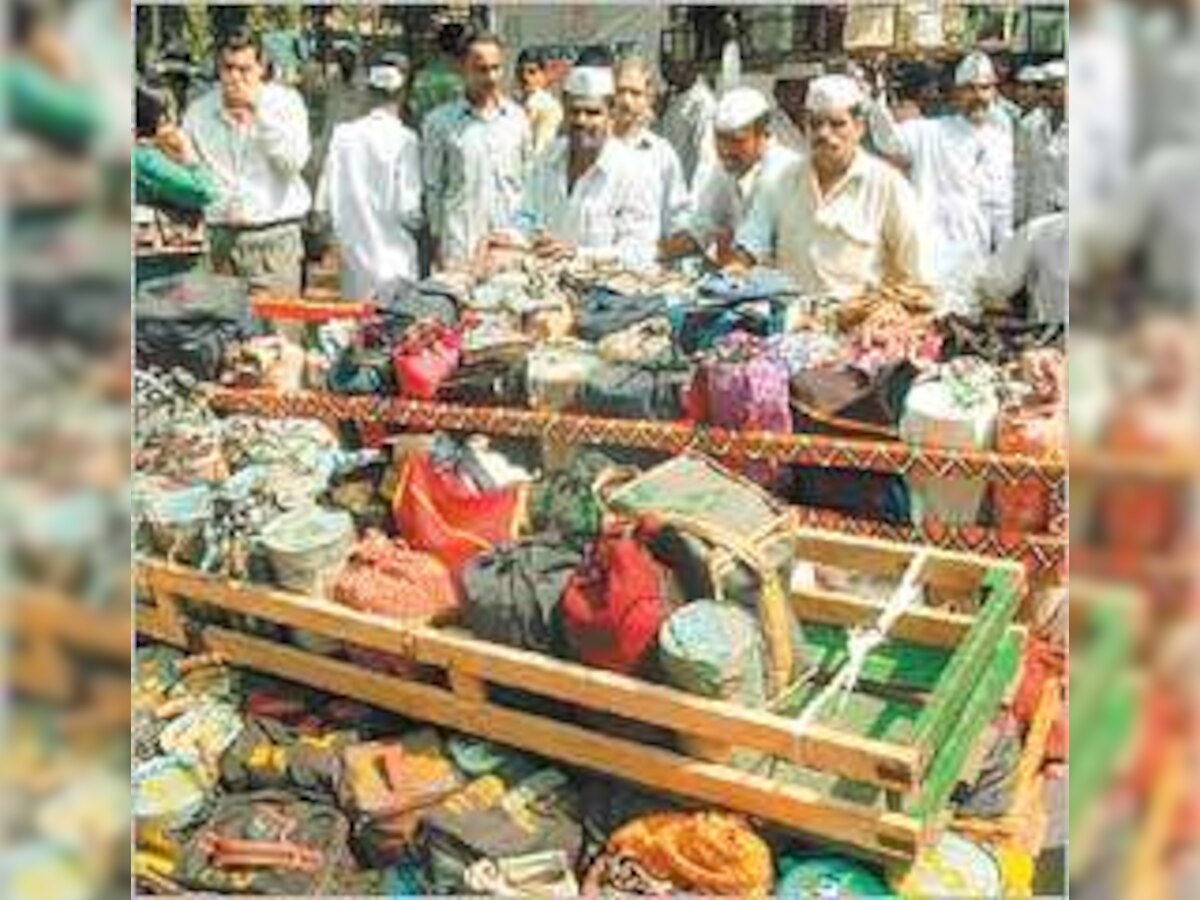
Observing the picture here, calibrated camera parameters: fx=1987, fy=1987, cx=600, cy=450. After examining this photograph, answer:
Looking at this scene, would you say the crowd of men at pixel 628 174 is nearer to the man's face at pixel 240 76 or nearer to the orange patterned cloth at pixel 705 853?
the man's face at pixel 240 76

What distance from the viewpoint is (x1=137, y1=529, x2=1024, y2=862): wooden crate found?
6.05ft

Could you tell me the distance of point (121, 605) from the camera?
1826 millimetres

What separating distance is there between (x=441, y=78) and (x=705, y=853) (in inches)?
32.3

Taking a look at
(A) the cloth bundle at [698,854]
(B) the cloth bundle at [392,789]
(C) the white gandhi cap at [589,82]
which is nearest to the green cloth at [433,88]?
(C) the white gandhi cap at [589,82]

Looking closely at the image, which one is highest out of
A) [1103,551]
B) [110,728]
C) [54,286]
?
[54,286]

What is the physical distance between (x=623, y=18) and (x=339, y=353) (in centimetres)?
48

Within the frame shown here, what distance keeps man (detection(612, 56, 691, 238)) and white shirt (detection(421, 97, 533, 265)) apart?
104 mm

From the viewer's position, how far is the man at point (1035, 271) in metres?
1.86

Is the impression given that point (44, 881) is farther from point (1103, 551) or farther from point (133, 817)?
point (1103, 551)

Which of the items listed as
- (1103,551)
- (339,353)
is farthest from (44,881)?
(1103,551)

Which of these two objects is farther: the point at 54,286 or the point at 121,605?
the point at 121,605

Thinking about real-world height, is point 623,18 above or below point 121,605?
above

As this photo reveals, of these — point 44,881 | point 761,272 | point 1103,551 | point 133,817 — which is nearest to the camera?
point 1103,551

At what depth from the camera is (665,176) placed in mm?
2074
